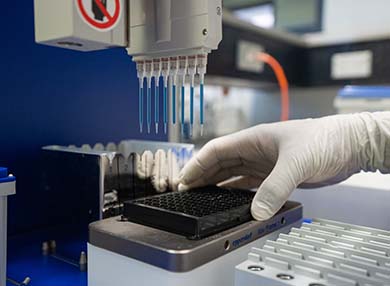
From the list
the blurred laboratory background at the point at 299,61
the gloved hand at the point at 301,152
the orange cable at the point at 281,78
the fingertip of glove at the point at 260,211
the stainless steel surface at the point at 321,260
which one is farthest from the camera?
the orange cable at the point at 281,78

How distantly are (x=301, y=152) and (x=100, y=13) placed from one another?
413 mm

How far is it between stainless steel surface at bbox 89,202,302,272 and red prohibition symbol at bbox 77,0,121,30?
271 millimetres

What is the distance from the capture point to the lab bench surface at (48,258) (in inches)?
24.2

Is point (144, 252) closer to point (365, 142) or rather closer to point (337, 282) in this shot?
point (337, 282)

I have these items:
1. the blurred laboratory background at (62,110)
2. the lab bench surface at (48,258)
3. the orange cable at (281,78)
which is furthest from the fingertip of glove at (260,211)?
the orange cable at (281,78)

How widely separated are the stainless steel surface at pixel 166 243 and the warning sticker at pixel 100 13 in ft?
0.88

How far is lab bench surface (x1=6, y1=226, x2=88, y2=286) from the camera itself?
2.01ft

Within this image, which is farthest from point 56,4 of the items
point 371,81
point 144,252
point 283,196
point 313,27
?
point 313,27

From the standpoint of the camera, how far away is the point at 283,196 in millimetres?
608

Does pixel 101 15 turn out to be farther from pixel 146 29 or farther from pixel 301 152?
pixel 301 152

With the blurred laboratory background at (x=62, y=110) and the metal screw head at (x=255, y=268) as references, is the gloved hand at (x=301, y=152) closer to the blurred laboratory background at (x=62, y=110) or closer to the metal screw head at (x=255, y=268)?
the blurred laboratory background at (x=62, y=110)

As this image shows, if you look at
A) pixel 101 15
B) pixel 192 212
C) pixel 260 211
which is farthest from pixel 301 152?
pixel 101 15

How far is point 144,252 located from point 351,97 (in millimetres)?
1736

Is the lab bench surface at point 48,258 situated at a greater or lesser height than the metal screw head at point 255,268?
lesser
